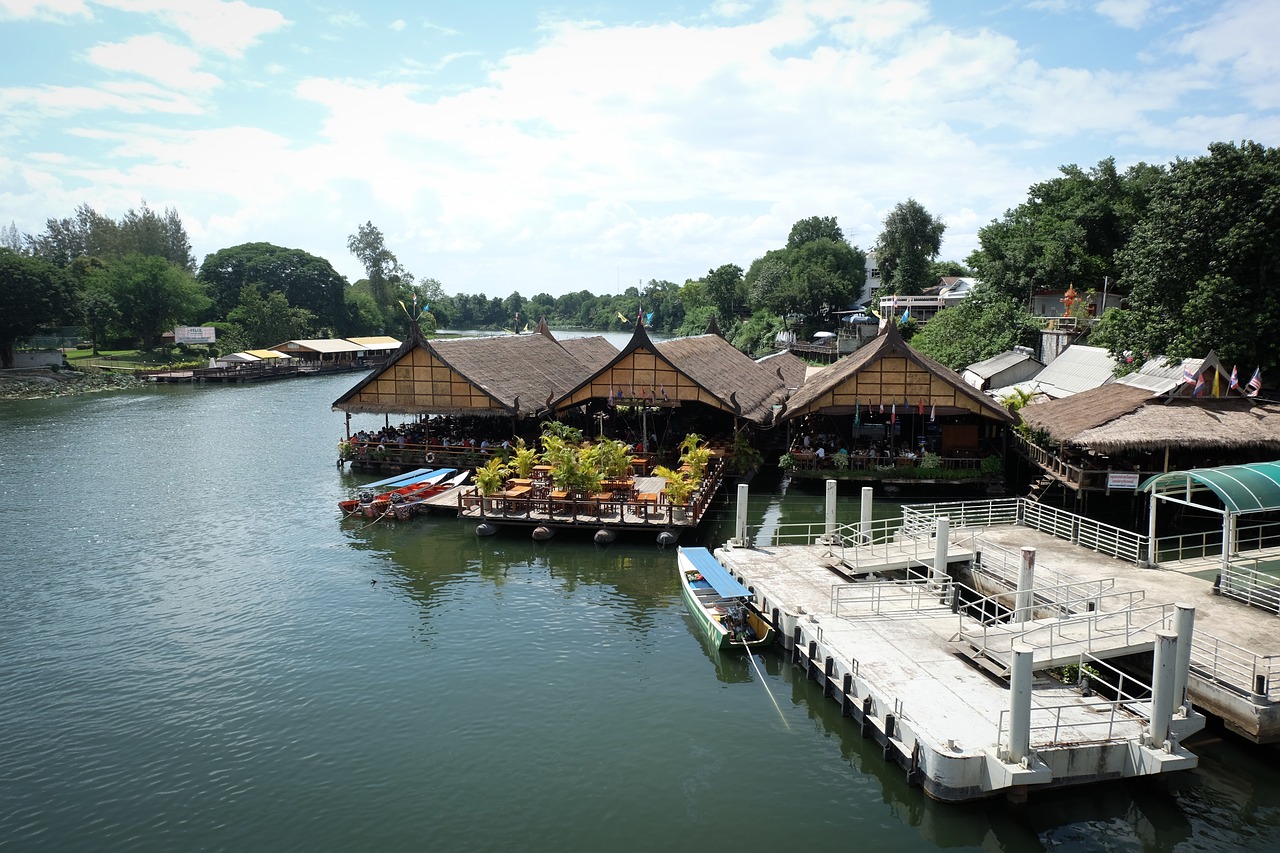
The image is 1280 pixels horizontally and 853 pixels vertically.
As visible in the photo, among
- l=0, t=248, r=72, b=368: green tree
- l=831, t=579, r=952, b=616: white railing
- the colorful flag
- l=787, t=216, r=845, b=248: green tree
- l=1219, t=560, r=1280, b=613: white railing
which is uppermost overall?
l=787, t=216, r=845, b=248: green tree

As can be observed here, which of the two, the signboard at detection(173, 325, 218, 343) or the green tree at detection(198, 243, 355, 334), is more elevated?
the green tree at detection(198, 243, 355, 334)

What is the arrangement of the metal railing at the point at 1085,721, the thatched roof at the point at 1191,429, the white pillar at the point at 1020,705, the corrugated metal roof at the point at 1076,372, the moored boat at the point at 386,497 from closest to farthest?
the white pillar at the point at 1020,705 < the metal railing at the point at 1085,721 < the thatched roof at the point at 1191,429 < the moored boat at the point at 386,497 < the corrugated metal roof at the point at 1076,372

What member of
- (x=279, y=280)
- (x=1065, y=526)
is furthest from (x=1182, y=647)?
(x=279, y=280)

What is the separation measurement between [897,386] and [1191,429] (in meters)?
10.2

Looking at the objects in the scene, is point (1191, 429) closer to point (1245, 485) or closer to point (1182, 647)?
point (1245, 485)

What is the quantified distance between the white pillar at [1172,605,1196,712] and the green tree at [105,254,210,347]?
4066 inches

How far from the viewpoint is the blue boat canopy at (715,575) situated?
68.6ft

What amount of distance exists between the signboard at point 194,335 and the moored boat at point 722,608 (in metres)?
92.0

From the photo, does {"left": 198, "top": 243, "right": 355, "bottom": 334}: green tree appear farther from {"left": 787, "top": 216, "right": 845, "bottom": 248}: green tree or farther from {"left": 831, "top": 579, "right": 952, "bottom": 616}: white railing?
{"left": 831, "top": 579, "right": 952, "bottom": 616}: white railing

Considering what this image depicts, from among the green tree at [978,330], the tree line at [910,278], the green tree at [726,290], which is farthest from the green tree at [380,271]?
the green tree at [978,330]

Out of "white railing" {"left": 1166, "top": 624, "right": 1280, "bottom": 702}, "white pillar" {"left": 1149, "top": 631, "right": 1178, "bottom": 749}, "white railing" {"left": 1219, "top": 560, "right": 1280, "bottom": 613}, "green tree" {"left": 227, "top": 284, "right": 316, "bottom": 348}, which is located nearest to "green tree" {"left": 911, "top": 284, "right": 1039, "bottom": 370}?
"white railing" {"left": 1219, "top": 560, "right": 1280, "bottom": 613}

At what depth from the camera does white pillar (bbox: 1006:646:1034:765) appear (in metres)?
13.7

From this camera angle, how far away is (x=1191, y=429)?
28344mm

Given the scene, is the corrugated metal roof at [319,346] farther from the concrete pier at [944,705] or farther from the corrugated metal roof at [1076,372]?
the concrete pier at [944,705]
